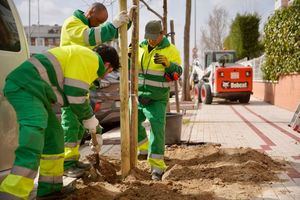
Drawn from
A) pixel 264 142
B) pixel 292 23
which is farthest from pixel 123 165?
pixel 292 23

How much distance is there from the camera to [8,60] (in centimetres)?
392

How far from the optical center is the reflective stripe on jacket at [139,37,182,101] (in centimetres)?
602

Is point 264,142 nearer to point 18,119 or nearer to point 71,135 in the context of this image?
point 71,135

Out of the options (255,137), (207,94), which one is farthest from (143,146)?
(207,94)

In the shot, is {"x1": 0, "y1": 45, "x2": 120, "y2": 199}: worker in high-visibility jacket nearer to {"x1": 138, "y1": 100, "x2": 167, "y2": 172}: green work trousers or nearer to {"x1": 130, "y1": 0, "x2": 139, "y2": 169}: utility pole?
{"x1": 130, "y1": 0, "x2": 139, "y2": 169}: utility pole

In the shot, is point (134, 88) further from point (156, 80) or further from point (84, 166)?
point (84, 166)

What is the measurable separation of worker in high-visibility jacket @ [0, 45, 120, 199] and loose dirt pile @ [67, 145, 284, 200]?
46 cm

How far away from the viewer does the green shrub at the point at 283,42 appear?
14289 mm

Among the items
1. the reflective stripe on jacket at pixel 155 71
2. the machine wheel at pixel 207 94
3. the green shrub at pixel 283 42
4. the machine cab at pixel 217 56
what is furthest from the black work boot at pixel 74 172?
the machine cab at pixel 217 56

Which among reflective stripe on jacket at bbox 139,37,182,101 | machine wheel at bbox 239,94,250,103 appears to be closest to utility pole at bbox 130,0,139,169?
reflective stripe on jacket at bbox 139,37,182,101

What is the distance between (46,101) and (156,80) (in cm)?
234

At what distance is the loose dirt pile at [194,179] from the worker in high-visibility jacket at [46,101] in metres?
0.46

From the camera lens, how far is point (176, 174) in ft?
18.7

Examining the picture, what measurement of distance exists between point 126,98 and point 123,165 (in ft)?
2.62
